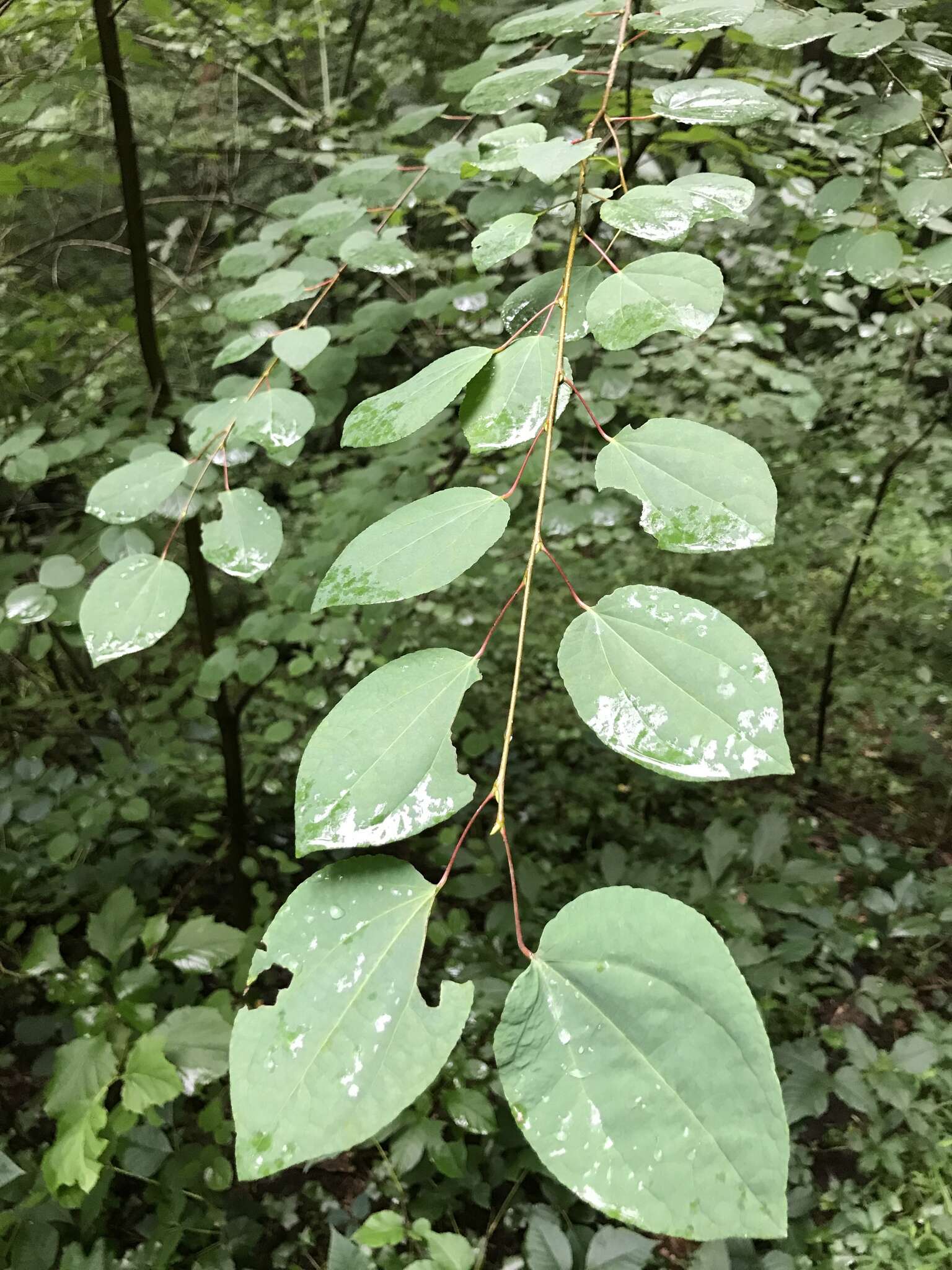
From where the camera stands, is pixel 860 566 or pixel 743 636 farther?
pixel 860 566

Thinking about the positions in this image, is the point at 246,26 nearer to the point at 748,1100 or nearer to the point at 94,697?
the point at 94,697

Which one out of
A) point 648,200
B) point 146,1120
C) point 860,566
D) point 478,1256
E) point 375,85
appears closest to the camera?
point 648,200

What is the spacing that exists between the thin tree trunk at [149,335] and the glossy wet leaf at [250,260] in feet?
1.06

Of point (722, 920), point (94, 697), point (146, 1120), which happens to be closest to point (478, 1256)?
point (146, 1120)

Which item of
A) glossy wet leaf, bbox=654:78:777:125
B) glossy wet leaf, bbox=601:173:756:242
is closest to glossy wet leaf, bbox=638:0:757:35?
glossy wet leaf, bbox=654:78:777:125

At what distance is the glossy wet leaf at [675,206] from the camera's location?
516 mm

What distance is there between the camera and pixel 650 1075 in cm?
30

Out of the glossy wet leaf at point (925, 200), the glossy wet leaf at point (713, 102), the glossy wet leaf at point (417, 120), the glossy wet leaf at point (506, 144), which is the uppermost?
the glossy wet leaf at point (713, 102)

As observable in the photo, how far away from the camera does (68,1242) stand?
1.38 meters

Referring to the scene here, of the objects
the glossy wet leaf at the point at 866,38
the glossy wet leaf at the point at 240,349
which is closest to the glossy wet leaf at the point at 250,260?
the glossy wet leaf at the point at 240,349

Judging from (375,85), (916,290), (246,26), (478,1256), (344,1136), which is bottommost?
(478,1256)

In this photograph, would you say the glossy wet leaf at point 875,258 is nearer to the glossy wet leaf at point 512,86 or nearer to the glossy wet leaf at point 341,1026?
the glossy wet leaf at point 512,86

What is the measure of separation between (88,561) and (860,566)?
11.3ft

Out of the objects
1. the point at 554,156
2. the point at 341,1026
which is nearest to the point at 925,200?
the point at 554,156
